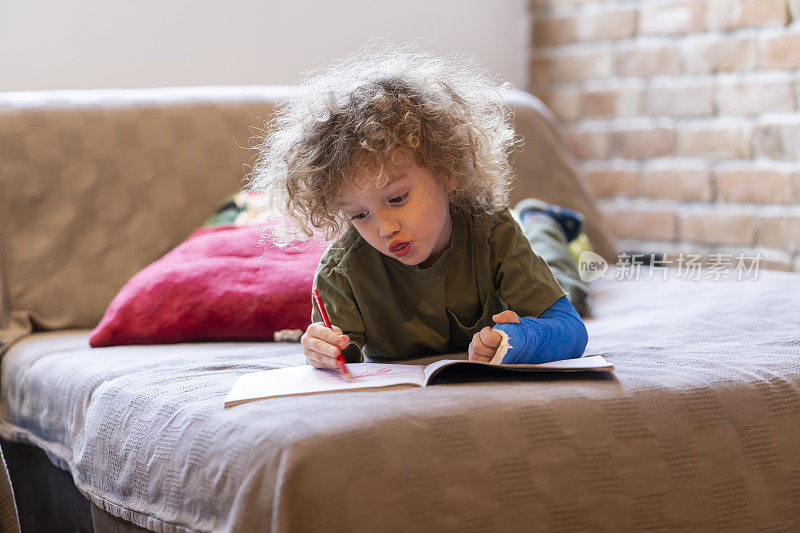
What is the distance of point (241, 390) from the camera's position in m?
1.12

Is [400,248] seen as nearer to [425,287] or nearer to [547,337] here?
[425,287]

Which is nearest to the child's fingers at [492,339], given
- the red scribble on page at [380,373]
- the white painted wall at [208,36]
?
the red scribble on page at [380,373]

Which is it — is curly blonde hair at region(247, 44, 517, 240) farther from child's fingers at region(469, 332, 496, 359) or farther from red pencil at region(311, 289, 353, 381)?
child's fingers at region(469, 332, 496, 359)

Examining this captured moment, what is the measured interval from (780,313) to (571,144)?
140 cm

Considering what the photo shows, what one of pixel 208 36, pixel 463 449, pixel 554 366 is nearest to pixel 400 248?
pixel 554 366

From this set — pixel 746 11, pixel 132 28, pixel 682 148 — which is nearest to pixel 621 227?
pixel 682 148

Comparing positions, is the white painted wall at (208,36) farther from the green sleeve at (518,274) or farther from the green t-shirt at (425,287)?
the green sleeve at (518,274)

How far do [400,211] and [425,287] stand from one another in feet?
0.56

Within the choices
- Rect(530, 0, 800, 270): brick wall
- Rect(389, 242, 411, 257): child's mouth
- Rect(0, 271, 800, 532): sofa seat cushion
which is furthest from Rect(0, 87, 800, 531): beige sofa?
Rect(530, 0, 800, 270): brick wall

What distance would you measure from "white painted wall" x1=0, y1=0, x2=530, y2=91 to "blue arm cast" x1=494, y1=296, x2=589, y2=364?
1462 mm

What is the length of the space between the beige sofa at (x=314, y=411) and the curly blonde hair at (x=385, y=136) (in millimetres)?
276

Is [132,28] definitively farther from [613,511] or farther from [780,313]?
[613,511]

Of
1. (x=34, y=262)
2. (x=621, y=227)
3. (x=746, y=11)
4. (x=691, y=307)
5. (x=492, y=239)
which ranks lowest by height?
(x=621, y=227)

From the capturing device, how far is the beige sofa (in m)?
0.93
